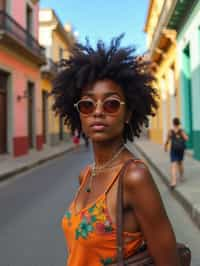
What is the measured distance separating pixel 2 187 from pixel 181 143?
15.8 ft

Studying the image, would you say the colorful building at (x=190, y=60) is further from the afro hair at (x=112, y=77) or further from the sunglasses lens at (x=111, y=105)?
the sunglasses lens at (x=111, y=105)

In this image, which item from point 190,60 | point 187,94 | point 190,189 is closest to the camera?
point 190,189

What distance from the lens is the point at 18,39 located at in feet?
62.1

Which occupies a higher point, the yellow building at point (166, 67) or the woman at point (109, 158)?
the yellow building at point (166, 67)

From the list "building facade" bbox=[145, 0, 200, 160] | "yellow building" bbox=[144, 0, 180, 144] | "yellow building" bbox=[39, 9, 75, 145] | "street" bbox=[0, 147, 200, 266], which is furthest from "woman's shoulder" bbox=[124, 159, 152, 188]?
"yellow building" bbox=[39, 9, 75, 145]

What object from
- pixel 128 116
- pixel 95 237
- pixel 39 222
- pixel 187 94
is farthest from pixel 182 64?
pixel 95 237

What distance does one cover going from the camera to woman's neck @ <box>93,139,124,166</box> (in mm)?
1633

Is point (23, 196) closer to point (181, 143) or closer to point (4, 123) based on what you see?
point (181, 143)

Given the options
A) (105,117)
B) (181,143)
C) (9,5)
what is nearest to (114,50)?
(105,117)

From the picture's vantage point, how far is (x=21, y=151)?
63.1 feet

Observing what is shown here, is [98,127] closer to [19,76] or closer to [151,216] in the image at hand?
[151,216]

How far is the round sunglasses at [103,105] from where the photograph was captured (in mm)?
1583

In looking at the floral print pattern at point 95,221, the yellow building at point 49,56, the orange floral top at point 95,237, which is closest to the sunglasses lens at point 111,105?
the orange floral top at point 95,237

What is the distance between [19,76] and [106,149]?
1920cm
